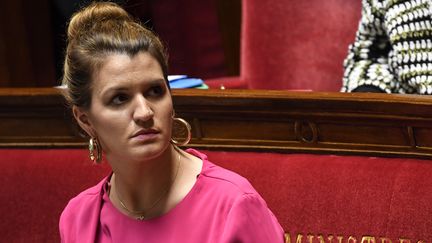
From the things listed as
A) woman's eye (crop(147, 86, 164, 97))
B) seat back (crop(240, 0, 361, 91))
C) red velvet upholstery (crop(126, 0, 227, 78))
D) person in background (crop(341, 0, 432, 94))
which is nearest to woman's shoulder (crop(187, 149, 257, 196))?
woman's eye (crop(147, 86, 164, 97))

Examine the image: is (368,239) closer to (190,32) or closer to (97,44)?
(97,44)

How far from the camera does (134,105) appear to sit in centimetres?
87

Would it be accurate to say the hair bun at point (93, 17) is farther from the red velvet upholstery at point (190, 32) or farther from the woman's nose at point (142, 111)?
the red velvet upholstery at point (190, 32)

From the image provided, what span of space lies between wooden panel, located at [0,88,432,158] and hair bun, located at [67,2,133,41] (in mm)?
283

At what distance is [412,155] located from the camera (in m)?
1.10

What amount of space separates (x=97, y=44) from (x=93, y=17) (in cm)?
5

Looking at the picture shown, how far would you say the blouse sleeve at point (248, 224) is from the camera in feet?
2.77

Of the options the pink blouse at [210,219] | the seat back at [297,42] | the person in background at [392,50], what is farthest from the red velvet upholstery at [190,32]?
the pink blouse at [210,219]

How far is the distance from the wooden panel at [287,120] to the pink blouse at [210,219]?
0.24m

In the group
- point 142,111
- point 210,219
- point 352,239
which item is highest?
point 142,111

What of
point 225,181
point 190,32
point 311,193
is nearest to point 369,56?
point 311,193

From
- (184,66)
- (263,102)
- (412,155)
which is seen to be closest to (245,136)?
(263,102)

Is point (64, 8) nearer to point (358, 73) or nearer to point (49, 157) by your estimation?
point (49, 157)

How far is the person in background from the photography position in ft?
4.14
